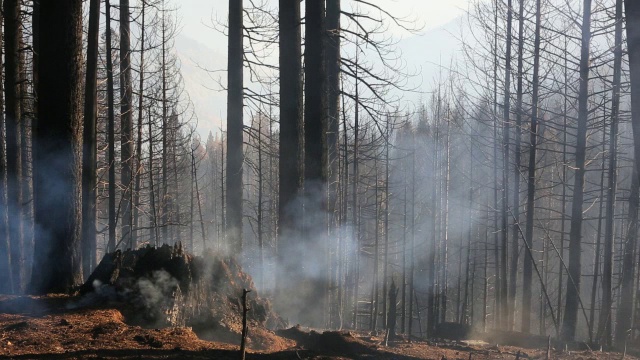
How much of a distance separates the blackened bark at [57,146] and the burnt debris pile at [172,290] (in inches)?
47.2

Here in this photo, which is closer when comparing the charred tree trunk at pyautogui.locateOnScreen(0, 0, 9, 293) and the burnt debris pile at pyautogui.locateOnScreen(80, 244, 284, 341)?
the burnt debris pile at pyautogui.locateOnScreen(80, 244, 284, 341)

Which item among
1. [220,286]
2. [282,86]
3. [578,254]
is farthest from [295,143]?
[578,254]

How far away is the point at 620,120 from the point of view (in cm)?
1633

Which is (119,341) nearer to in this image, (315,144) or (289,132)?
(315,144)

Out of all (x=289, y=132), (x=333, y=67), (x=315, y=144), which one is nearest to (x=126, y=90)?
(x=333, y=67)

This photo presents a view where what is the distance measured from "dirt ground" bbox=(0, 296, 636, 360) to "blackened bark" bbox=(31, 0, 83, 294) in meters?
0.98

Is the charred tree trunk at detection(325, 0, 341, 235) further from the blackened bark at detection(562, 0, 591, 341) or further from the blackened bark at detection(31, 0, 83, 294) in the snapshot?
the blackened bark at detection(562, 0, 591, 341)

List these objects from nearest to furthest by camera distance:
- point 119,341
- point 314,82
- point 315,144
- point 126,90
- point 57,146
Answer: point 119,341 < point 57,146 < point 314,82 < point 315,144 < point 126,90

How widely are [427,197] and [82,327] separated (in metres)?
38.2

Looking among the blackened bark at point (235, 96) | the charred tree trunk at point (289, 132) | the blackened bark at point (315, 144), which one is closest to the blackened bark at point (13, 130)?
the blackened bark at point (235, 96)

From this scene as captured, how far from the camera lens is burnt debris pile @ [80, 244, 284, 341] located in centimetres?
676

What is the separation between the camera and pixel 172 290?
6.89 meters

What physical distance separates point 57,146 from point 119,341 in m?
3.70

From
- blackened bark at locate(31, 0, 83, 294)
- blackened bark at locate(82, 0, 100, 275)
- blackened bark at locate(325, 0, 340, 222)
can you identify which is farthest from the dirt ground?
blackened bark at locate(82, 0, 100, 275)
